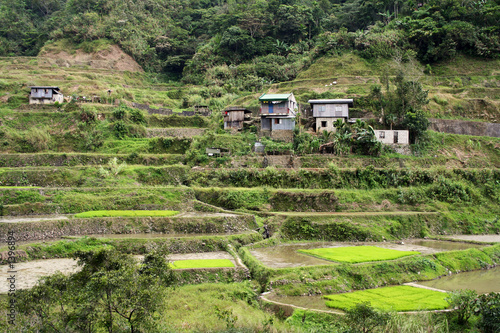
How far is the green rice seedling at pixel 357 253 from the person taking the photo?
1808cm

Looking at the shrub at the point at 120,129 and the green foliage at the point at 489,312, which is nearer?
the green foliage at the point at 489,312

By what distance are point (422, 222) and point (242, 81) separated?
33.8m

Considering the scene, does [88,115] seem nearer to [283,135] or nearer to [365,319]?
[283,135]

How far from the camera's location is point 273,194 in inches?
1069

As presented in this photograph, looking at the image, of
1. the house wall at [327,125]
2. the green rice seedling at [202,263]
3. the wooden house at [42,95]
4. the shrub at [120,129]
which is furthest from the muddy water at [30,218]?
the house wall at [327,125]

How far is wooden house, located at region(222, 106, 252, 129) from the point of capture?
38.7m

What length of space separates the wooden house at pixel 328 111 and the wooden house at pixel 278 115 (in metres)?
2.55

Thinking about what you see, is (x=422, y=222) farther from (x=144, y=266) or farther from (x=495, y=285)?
(x=144, y=266)

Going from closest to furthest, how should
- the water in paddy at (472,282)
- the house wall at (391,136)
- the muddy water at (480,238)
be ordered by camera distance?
the water in paddy at (472,282) < the muddy water at (480,238) < the house wall at (391,136)

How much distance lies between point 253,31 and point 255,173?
3890 centimetres

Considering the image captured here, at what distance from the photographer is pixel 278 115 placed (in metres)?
36.9

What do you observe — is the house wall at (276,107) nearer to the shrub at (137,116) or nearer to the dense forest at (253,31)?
the shrub at (137,116)

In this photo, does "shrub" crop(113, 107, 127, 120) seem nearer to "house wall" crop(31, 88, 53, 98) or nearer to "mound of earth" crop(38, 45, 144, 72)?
"house wall" crop(31, 88, 53, 98)

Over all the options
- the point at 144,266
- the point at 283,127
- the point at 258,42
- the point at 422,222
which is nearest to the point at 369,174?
the point at 422,222
